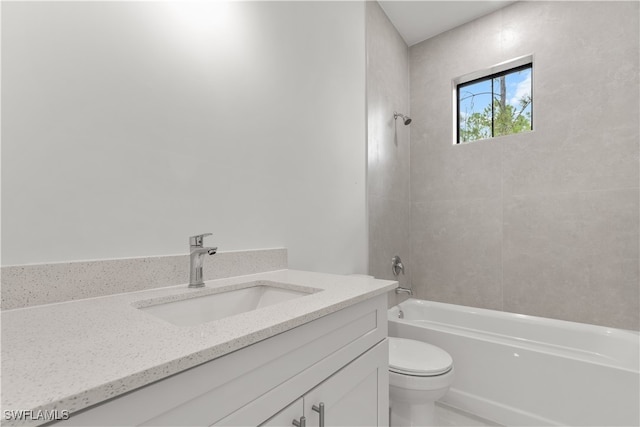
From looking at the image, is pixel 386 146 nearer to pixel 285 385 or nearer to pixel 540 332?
pixel 540 332

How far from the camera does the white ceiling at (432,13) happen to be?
2.27 meters

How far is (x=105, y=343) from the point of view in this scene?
1.60ft

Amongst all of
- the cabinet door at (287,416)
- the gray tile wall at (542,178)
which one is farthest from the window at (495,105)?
the cabinet door at (287,416)

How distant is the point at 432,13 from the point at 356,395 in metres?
2.77

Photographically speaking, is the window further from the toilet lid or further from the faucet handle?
the faucet handle

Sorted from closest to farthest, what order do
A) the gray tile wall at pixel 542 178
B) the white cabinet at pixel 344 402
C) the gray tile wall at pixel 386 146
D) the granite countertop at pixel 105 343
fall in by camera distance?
the granite countertop at pixel 105 343 < the white cabinet at pixel 344 402 < the gray tile wall at pixel 542 178 < the gray tile wall at pixel 386 146

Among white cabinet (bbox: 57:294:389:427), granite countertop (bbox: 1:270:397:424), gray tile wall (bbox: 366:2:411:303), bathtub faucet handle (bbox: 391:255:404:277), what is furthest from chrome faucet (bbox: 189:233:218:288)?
bathtub faucet handle (bbox: 391:255:404:277)

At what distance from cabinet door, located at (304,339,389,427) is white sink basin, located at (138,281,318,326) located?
264 millimetres

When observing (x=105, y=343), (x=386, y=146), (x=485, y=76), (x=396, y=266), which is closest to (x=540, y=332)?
(x=396, y=266)

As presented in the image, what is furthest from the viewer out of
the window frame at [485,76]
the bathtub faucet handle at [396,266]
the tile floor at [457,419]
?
the bathtub faucet handle at [396,266]

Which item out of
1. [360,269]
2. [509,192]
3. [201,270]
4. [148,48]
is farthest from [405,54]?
[201,270]

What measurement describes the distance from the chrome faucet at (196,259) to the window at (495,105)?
94.3 inches

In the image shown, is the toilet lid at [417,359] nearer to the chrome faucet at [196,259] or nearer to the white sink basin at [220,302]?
the white sink basin at [220,302]

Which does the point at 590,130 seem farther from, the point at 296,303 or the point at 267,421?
the point at 267,421
